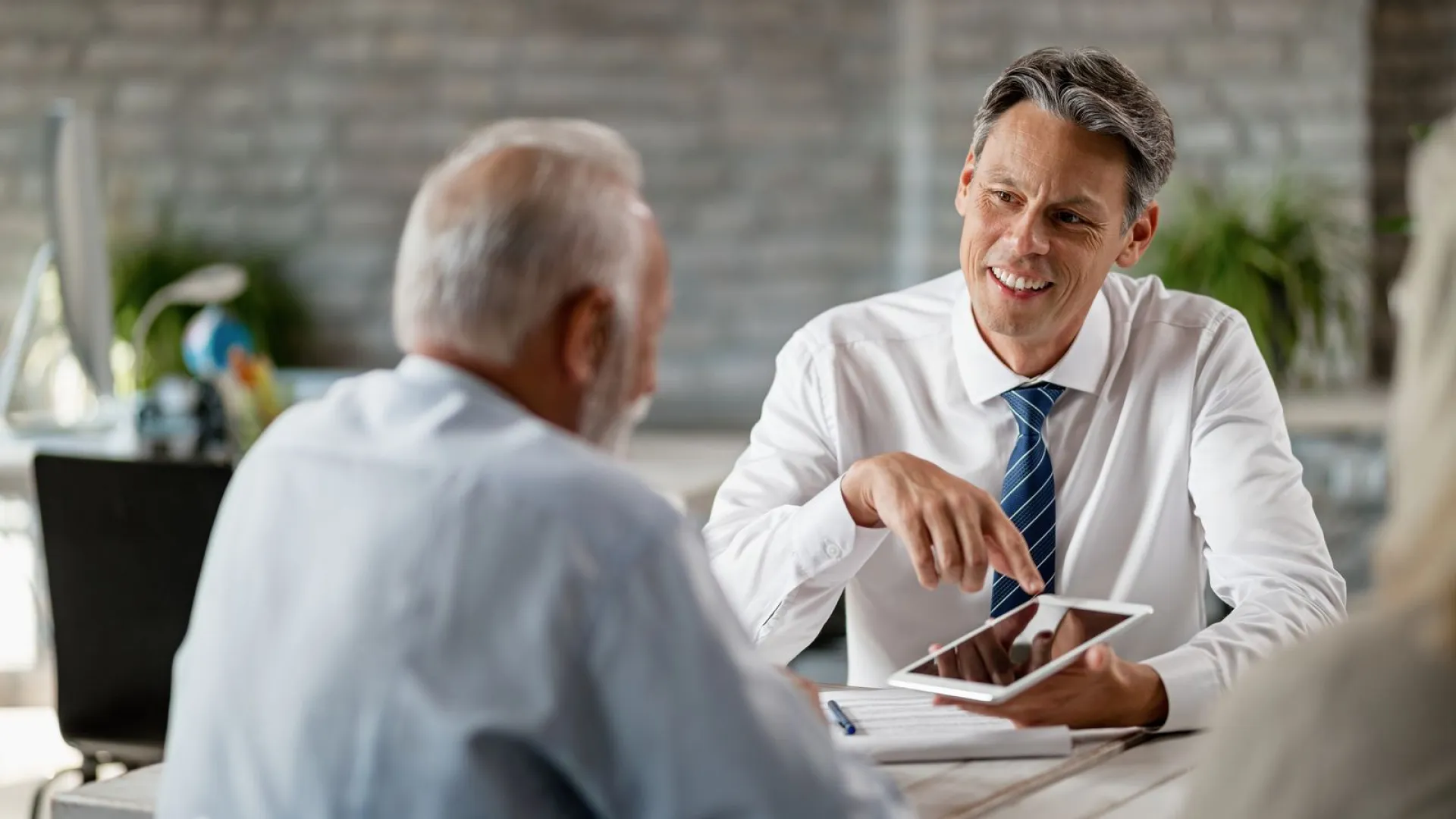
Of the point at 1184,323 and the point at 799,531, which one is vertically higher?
the point at 1184,323

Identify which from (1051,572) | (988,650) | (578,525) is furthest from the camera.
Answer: (1051,572)

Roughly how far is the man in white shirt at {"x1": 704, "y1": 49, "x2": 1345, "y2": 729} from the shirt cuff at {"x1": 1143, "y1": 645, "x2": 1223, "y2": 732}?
15 centimetres

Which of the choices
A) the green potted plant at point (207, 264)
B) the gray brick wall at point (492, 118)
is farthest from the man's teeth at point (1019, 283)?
the green potted plant at point (207, 264)

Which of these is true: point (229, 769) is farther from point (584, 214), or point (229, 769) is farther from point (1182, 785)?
point (1182, 785)

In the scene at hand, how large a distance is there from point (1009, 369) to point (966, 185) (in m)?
0.24

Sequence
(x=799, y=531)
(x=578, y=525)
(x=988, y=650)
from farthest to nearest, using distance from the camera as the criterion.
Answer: (x=799, y=531)
(x=988, y=650)
(x=578, y=525)

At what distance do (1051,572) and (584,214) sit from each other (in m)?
1.05

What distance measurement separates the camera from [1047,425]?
6.50 feet

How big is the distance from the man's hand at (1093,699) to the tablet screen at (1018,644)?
3 cm

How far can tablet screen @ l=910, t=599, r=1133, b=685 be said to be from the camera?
1.48 m

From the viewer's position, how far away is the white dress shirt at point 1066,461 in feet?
6.00

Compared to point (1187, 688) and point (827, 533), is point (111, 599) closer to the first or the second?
point (827, 533)

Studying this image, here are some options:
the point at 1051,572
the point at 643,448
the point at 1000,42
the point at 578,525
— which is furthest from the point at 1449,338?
the point at 1000,42

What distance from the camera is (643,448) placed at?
468 centimetres
